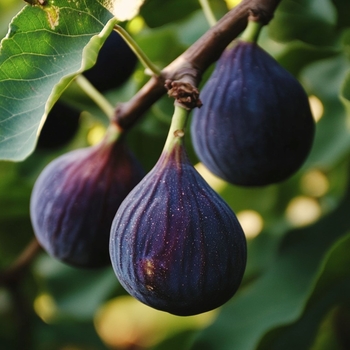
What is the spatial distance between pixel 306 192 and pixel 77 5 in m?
1.14

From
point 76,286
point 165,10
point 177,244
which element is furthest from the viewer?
point 76,286

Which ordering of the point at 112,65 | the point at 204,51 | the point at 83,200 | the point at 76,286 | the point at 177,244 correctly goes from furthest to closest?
the point at 76,286
the point at 112,65
the point at 83,200
the point at 204,51
the point at 177,244

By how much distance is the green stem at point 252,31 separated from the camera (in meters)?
0.92

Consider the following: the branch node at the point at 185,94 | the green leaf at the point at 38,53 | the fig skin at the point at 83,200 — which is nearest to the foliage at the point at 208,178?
the green leaf at the point at 38,53

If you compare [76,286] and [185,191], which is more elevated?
[185,191]

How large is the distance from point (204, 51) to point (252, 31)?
0.12 metres

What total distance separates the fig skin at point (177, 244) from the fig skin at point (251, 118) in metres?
0.18

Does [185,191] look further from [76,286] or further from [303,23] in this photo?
[76,286]

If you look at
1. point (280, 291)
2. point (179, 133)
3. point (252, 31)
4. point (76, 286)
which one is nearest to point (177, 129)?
point (179, 133)

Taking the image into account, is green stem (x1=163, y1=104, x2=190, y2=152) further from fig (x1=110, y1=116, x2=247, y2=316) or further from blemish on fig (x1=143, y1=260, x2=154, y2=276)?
blemish on fig (x1=143, y1=260, x2=154, y2=276)

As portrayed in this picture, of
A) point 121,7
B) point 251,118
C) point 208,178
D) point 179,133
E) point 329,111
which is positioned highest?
point 121,7

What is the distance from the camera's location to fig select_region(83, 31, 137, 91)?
1146mm

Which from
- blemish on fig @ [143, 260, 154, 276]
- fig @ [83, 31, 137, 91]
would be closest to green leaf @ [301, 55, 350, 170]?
fig @ [83, 31, 137, 91]

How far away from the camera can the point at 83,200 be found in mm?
973
